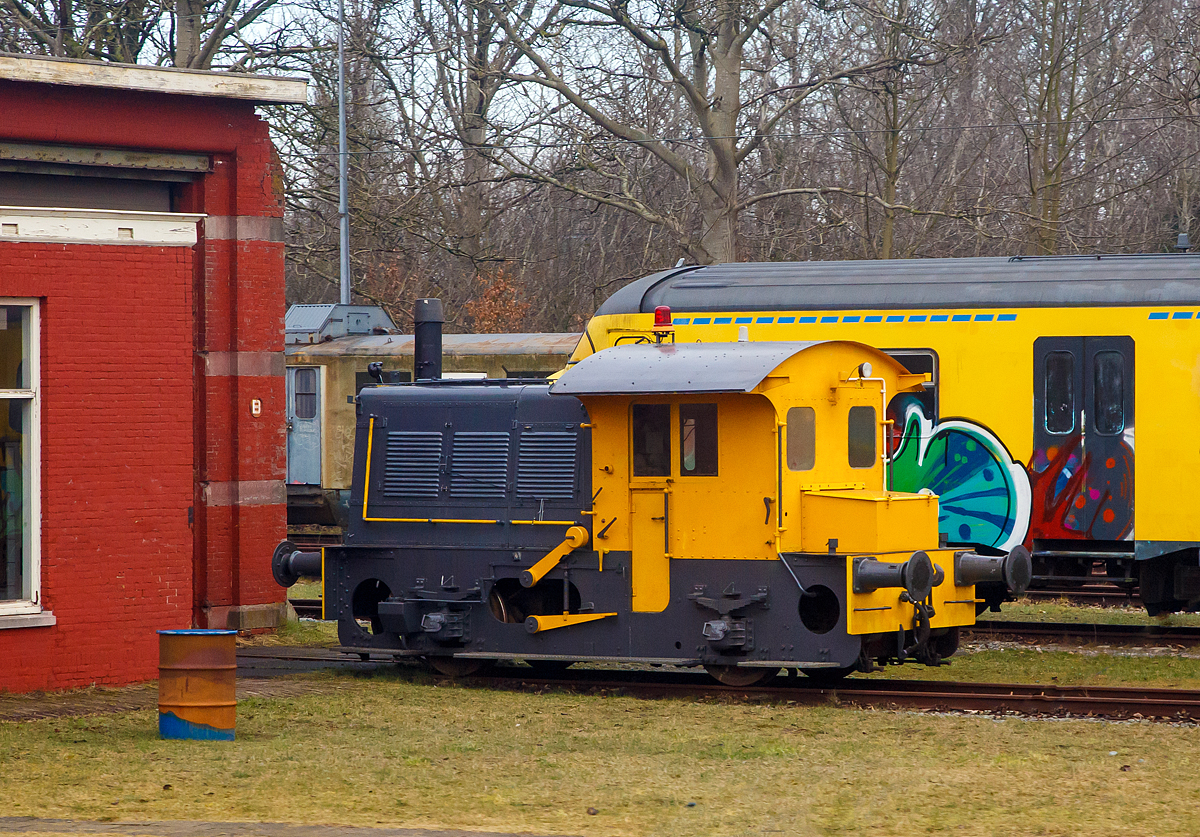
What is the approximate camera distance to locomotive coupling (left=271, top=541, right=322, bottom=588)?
1305cm

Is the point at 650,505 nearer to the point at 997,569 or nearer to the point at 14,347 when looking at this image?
the point at 997,569

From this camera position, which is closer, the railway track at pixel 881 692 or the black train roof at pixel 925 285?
the railway track at pixel 881 692

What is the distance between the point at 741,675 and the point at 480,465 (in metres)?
2.75

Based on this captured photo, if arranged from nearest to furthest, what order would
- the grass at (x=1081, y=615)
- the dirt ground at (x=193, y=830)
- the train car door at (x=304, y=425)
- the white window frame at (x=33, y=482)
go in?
the dirt ground at (x=193, y=830) → the white window frame at (x=33, y=482) → the grass at (x=1081, y=615) → the train car door at (x=304, y=425)

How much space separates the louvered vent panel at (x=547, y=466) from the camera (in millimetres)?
12125

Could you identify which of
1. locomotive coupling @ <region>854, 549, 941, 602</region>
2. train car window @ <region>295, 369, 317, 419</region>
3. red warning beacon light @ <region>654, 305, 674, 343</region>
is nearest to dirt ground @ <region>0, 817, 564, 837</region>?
locomotive coupling @ <region>854, 549, 941, 602</region>

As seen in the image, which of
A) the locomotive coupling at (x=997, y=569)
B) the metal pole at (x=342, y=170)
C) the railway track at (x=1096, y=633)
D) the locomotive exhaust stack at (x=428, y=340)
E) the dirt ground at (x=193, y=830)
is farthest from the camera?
the metal pole at (x=342, y=170)

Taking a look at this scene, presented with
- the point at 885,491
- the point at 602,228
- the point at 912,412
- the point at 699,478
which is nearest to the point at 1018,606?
the point at 912,412

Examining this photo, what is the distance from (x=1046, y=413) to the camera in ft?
46.5

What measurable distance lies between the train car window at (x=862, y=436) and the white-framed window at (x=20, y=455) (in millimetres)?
6195

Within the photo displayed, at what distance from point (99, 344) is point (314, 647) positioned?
4.25 metres

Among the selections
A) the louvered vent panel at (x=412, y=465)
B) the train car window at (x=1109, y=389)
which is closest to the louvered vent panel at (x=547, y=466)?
the louvered vent panel at (x=412, y=465)

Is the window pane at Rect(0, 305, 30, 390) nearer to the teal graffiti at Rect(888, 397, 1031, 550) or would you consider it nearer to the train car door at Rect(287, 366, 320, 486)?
the teal graffiti at Rect(888, 397, 1031, 550)

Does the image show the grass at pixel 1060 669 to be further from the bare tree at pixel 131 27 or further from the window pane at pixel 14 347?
the bare tree at pixel 131 27
